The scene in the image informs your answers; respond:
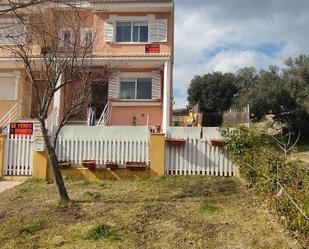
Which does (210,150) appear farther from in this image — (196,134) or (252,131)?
(252,131)

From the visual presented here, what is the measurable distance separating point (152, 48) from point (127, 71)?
1.85 meters

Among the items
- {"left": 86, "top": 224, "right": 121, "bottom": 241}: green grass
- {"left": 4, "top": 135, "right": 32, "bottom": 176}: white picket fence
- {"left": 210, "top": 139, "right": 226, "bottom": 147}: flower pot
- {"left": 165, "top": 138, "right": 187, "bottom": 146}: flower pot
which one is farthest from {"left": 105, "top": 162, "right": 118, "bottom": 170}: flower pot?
{"left": 86, "top": 224, "right": 121, "bottom": 241}: green grass

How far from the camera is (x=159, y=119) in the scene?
25359mm

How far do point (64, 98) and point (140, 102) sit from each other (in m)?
4.04

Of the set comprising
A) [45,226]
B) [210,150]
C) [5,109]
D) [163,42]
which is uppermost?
[163,42]

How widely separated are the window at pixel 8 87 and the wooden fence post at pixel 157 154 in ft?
43.9

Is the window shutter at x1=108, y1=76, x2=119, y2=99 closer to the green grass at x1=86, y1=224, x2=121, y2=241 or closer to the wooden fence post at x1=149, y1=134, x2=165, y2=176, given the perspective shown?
the wooden fence post at x1=149, y1=134, x2=165, y2=176

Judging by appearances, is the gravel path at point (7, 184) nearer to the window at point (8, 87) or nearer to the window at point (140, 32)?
the window at point (8, 87)

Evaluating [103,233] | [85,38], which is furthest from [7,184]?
[103,233]

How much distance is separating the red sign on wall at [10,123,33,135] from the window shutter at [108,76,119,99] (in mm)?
8907

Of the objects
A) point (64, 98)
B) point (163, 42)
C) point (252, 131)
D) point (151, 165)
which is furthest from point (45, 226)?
point (163, 42)

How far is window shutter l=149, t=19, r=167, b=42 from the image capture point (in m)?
25.8

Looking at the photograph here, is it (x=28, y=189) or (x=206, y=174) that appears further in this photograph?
(x=206, y=174)

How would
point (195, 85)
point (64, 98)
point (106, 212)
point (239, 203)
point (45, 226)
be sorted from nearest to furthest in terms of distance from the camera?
point (45, 226)
point (106, 212)
point (239, 203)
point (64, 98)
point (195, 85)
